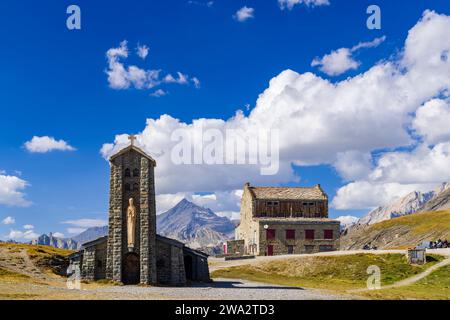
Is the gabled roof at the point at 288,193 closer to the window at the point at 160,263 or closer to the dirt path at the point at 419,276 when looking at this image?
the dirt path at the point at 419,276

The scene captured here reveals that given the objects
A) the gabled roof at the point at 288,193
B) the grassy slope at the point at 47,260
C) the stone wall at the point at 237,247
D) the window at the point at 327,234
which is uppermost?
the gabled roof at the point at 288,193

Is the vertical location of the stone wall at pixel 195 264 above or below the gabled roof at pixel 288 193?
below

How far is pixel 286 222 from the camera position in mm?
74375

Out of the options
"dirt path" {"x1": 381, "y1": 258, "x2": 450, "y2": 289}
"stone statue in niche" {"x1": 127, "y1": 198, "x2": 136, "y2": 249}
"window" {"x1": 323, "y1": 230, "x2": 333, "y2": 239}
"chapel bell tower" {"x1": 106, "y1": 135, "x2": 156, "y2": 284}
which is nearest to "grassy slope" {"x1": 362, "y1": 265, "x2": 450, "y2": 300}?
"dirt path" {"x1": 381, "y1": 258, "x2": 450, "y2": 289}

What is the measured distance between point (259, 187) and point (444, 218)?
52229 mm

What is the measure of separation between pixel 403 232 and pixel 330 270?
6143cm

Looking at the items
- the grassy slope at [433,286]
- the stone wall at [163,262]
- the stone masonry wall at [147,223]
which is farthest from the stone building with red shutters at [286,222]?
the stone masonry wall at [147,223]

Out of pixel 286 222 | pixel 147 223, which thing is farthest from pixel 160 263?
pixel 286 222

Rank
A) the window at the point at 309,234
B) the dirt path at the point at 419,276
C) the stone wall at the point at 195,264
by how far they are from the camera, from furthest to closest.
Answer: the window at the point at 309,234
the dirt path at the point at 419,276
the stone wall at the point at 195,264

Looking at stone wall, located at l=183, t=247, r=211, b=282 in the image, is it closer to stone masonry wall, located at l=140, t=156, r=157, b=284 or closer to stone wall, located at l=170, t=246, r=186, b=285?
stone wall, located at l=170, t=246, r=186, b=285

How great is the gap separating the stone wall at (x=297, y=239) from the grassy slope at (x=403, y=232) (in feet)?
97.9

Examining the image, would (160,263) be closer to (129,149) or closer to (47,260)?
(129,149)

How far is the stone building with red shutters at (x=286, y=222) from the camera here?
242ft
